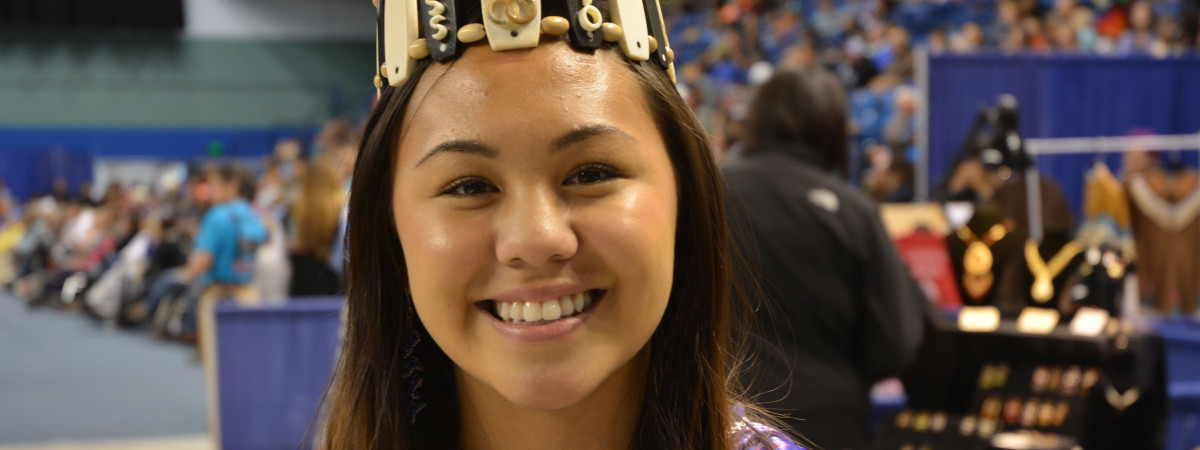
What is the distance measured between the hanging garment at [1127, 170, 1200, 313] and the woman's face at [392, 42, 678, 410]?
756 cm

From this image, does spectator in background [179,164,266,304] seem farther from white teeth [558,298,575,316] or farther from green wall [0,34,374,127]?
green wall [0,34,374,127]

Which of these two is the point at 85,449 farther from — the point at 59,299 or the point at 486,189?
the point at 59,299

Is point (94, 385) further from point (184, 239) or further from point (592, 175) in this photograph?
point (592, 175)

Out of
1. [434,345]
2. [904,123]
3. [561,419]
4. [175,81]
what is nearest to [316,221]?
[434,345]

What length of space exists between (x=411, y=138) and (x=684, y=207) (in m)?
0.29

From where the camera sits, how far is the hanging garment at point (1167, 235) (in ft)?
25.2

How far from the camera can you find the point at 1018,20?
31.4 ft

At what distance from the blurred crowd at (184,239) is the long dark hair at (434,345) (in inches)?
3.5

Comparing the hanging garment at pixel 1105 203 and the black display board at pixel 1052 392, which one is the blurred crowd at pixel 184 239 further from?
the hanging garment at pixel 1105 203

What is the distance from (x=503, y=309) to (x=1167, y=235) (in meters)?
8.02

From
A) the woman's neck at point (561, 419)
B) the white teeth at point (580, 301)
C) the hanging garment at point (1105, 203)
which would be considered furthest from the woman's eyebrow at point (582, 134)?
the hanging garment at point (1105, 203)

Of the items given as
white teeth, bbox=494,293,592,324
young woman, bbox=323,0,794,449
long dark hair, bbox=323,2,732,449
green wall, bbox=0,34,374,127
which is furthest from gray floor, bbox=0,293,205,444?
green wall, bbox=0,34,374,127

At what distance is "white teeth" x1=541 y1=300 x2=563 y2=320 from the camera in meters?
1.02

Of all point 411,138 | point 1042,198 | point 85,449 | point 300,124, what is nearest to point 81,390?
point 85,449
